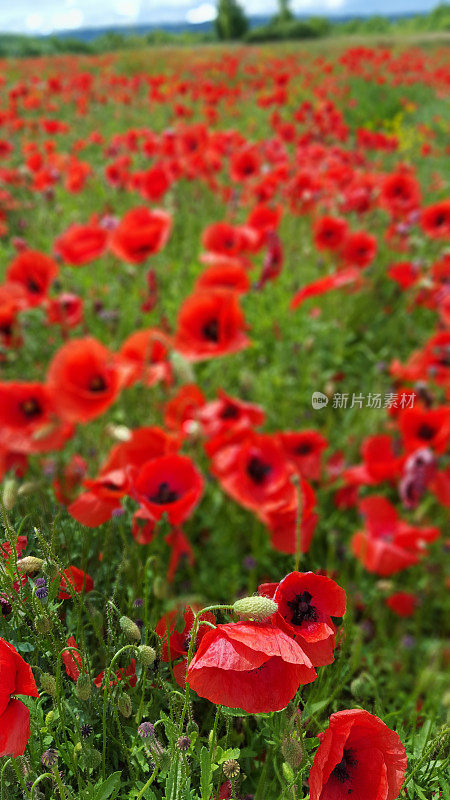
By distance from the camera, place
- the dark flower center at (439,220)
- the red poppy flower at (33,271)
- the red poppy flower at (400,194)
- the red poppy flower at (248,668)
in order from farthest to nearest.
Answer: the red poppy flower at (400,194)
the dark flower center at (439,220)
the red poppy flower at (33,271)
the red poppy flower at (248,668)

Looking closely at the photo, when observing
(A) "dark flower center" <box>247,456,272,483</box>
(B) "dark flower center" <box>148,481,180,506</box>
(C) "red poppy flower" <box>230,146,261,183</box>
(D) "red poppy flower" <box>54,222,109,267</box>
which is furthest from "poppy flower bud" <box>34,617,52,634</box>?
(C) "red poppy flower" <box>230,146,261,183</box>

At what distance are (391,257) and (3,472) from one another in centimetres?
338

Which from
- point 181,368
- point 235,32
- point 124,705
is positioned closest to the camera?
point 124,705

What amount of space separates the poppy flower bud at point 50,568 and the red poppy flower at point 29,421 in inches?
40.1

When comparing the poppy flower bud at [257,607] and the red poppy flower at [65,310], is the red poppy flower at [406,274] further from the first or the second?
the poppy flower bud at [257,607]

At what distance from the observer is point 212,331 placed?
2.03 m

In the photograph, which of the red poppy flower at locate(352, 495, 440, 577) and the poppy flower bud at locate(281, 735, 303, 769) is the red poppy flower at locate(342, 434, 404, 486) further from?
the poppy flower bud at locate(281, 735, 303, 769)

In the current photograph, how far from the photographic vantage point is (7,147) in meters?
4.54

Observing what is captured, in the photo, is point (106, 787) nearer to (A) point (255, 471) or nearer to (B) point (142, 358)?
(A) point (255, 471)

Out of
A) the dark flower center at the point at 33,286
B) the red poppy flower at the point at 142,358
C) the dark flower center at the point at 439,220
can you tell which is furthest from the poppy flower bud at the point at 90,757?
the dark flower center at the point at 439,220

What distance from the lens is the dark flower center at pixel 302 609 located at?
539 millimetres

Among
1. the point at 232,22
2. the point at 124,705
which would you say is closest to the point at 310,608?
the point at 124,705

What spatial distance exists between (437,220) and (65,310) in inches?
80.2

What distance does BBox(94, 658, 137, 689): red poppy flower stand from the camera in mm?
607
